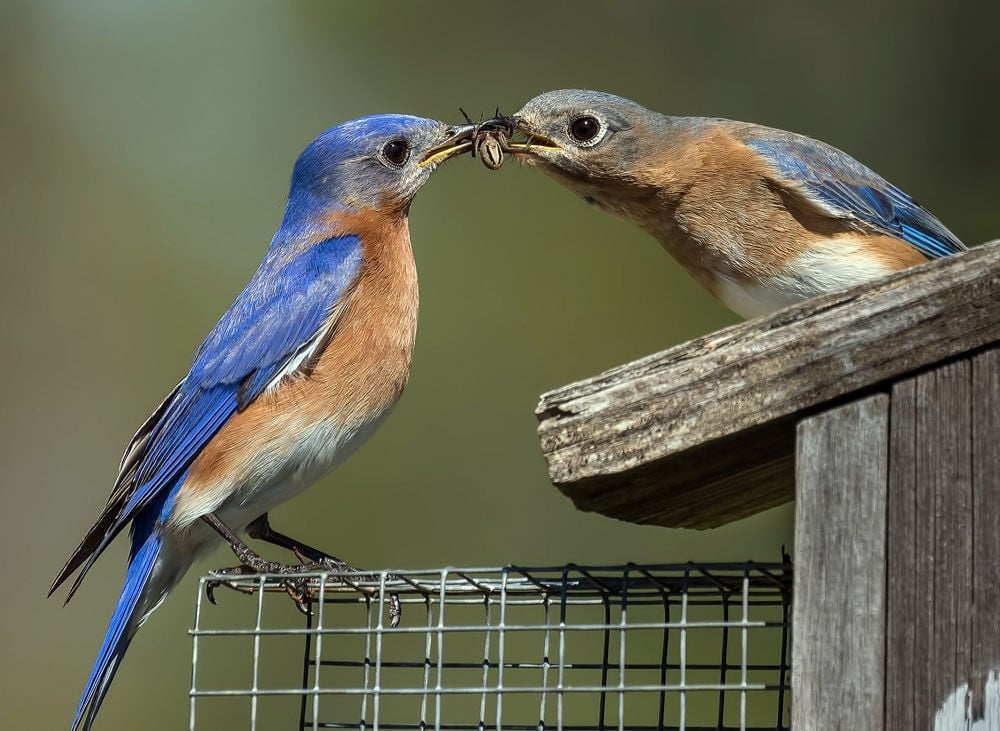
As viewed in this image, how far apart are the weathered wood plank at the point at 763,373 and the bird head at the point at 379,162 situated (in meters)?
2.90

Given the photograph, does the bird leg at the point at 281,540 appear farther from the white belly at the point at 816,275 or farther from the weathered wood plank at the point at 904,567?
the weathered wood plank at the point at 904,567

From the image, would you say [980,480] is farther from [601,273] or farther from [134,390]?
[134,390]

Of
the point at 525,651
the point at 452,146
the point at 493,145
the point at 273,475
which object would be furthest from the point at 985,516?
the point at 525,651

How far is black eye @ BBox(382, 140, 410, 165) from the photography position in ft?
19.0

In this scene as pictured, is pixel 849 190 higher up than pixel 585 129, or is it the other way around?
pixel 585 129

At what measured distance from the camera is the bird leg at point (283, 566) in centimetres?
395

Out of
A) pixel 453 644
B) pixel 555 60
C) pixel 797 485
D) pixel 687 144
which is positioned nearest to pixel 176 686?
pixel 453 644

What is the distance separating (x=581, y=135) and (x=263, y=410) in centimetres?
155

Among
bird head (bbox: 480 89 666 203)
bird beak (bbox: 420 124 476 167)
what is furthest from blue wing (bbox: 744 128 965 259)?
bird beak (bbox: 420 124 476 167)

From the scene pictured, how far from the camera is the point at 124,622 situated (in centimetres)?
483

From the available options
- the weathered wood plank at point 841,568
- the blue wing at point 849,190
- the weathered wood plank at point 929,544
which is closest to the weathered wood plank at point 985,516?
the weathered wood plank at point 929,544

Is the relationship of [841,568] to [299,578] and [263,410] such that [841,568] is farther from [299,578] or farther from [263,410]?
[263,410]

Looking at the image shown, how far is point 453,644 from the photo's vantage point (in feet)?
26.7

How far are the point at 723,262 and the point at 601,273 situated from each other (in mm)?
5232
